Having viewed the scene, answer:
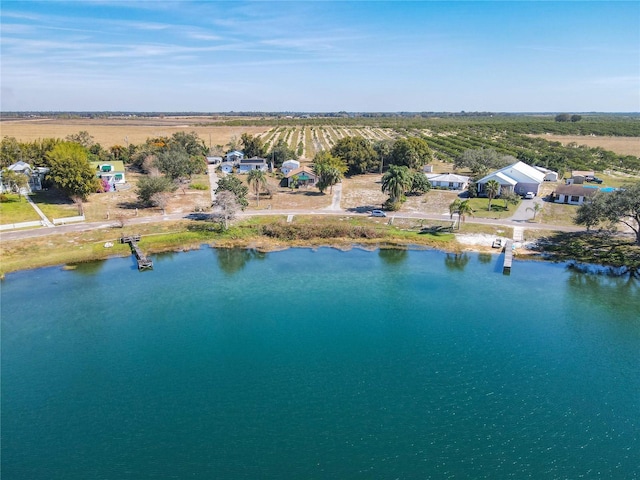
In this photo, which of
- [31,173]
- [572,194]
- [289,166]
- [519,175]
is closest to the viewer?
[572,194]

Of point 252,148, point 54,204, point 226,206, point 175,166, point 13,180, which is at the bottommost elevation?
point 54,204

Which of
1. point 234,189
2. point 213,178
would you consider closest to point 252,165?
point 213,178

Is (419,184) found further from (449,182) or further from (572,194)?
(572,194)

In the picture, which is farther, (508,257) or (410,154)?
(410,154)

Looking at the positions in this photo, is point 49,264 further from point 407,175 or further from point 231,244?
point 407,175

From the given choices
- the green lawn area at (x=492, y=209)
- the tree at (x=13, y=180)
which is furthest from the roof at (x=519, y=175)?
the tree at (x=13, y=180)

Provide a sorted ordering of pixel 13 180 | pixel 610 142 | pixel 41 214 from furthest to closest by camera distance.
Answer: pixel 610 142 → pixel 13 180 → pixel 41 214

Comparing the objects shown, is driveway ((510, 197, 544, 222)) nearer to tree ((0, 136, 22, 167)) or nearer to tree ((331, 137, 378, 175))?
tree ((331, 137, 378, 175))

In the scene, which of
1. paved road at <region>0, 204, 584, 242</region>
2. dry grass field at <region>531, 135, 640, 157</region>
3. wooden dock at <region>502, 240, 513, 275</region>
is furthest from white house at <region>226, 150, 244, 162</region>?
dry grass field at <region>531, 135, 640, 157</region>
